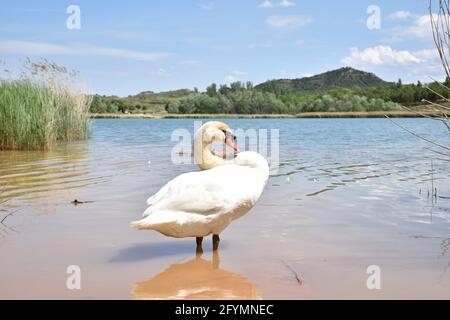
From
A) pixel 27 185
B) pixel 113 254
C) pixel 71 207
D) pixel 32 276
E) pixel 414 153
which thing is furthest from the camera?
pixel 414 153

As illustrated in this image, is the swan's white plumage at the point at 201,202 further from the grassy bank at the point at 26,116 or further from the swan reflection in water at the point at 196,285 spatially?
the grassy bank at the point at 26,116

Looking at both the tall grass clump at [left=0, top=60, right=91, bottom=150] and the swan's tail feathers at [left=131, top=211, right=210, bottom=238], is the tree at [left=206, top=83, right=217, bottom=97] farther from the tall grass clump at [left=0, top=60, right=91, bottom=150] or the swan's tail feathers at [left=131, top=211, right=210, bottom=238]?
the swan's tail feathers at [left=131, top=211, right=210, bottom=238]

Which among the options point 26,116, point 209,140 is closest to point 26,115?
point 26,116

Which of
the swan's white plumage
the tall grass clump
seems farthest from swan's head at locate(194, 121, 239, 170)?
the tall grass clump

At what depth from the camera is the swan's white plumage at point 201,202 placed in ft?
16.4

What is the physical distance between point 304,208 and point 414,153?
38.7 feet

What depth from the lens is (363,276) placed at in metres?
4.91

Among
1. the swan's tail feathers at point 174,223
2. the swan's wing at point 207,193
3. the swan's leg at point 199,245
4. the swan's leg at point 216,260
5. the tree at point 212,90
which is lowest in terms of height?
the swan's leg at point 216,260

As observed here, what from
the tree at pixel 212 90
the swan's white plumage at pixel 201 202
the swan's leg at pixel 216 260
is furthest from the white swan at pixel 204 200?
the tree at pixel 212 90

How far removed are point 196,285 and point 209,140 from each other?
1821 millimetres

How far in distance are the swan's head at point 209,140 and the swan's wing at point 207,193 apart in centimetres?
58
